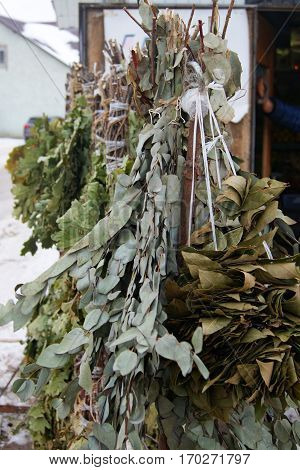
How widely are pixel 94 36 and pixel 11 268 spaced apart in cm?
253

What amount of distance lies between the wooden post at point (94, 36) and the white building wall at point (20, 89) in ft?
46.2

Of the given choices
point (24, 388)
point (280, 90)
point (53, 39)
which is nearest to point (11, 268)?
point (280, 90)

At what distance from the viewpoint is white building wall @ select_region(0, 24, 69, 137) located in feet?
58.9

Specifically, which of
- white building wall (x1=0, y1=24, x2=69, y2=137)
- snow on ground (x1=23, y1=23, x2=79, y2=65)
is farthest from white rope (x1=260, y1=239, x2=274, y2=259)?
white building wall (x1=0, y1=24, x2=69, y2=137)

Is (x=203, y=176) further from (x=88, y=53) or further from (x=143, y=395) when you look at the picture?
(x=88, y=53)

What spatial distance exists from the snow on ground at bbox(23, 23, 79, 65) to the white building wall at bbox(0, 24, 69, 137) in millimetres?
1949

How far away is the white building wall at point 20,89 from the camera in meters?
17.9

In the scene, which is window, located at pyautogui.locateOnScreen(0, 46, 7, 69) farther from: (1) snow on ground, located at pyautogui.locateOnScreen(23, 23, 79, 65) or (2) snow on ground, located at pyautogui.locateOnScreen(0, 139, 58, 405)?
(2) snow on ground, located at pyautogui.locateOnScreen(0, 139, 58, 405)

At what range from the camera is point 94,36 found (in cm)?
381

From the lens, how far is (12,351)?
320cm

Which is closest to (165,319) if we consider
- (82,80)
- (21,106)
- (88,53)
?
(82,80)

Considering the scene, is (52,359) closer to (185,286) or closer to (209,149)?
(185,286)

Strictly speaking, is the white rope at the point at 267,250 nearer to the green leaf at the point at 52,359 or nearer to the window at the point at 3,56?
the green leaf at the point at 52,359

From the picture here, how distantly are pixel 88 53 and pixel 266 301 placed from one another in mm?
3232
